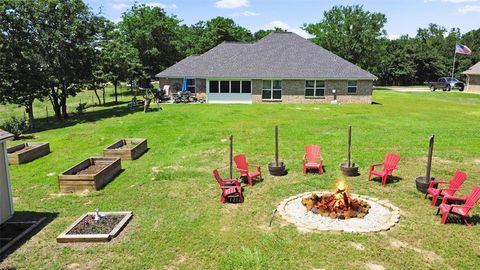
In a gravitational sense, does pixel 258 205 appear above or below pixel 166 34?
below

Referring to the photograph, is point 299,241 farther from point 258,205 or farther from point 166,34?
point 166,34

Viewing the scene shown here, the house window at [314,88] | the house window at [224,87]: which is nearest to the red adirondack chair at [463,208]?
the house window at [314,88]

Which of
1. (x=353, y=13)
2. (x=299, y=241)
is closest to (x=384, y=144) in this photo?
(x=299, y=241)

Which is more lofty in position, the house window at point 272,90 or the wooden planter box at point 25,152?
the house window at point 272,90

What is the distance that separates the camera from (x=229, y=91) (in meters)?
34.7

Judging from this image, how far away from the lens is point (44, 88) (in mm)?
24953

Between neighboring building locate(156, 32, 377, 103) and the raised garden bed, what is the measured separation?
25391 mm

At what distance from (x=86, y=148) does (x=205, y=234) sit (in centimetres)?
1151

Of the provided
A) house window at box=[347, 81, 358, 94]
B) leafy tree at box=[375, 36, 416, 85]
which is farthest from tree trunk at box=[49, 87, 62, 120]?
leafy tree at box=[375, 36, 416, 85]

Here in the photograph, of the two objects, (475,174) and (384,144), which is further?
(384,144)

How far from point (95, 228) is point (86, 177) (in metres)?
3.24

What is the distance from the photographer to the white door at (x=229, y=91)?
1357 inches

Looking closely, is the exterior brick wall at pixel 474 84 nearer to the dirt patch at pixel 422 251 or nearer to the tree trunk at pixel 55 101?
the tree trunk at pixel 55 101

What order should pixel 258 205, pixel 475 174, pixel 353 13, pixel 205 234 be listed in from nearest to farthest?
1. pixel 205 234
2. pixel 258 205
3. pixel 475 174
4. pixel 353 13
